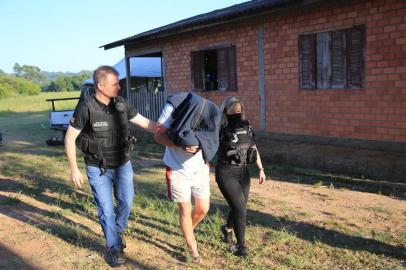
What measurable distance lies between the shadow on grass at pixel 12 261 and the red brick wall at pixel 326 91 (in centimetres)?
551

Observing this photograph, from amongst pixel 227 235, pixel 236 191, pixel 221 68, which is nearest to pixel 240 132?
pixel 236 191

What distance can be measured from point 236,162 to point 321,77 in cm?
453

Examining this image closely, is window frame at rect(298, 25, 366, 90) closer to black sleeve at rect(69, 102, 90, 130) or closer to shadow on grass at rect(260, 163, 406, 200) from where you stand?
shadow on grass at rect(260, 163, 406, 200)

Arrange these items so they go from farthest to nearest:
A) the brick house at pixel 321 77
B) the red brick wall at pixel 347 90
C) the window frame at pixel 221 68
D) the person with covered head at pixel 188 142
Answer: the window frame at pixel 221 68
the brick house at pixel 321 77
the red brick wall at pixel 347 90
the person with covered head at pixel 188 142

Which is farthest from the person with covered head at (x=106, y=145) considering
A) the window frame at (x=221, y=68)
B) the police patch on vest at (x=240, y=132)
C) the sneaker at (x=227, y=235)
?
the window frame at (x=221, y=68)

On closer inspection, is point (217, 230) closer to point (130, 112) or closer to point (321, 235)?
point (321, 235)

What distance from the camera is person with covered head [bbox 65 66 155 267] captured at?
12.4 ft

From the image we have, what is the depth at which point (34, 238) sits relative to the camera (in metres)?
4.79

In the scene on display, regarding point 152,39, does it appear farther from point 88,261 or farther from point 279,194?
point 88,261

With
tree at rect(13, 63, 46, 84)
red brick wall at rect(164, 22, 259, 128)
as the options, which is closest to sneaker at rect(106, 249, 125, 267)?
red brick wall at rect(164, 22, 259, 128)

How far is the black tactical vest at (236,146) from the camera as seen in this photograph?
13.1 feet

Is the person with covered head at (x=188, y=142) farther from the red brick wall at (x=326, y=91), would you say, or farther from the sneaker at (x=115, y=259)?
the red brick wall at (x=326, y=91)

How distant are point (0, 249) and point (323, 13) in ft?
20.5

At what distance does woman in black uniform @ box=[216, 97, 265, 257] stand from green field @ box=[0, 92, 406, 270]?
1.18ft
